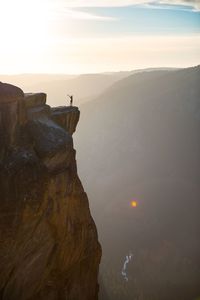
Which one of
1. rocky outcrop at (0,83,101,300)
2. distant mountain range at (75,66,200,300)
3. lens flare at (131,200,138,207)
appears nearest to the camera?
rocky outcrop at (0,83,101,300)

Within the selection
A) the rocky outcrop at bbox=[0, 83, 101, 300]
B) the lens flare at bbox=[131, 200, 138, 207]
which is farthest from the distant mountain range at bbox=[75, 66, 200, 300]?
the rocky outcrop at bbox=[0, 83, 101, 300]

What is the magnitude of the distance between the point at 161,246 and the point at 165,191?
33.4 meters

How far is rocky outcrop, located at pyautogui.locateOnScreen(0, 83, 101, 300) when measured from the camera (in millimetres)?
24797

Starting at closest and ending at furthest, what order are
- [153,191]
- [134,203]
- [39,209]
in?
[39,209]
[134,203]
[153,191]

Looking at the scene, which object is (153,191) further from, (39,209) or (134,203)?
(39,209)

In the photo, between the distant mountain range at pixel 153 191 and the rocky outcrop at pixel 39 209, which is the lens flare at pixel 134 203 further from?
the rocky outcrop at pixel 39 209

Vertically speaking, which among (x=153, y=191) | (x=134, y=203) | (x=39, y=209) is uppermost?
(x=39, y=209)

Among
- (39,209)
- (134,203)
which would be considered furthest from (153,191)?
(39,209)

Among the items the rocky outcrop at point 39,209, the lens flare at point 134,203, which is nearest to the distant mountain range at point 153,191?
the lens flare at point 134,203

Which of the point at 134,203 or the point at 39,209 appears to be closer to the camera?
the point at 39,209

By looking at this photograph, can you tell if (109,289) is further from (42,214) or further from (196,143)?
(196,143)

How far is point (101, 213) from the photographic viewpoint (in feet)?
486

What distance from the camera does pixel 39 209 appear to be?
85.7 ft

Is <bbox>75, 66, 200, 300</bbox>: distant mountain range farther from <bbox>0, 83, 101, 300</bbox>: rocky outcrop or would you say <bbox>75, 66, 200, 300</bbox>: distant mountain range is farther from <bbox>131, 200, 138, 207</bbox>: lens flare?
<bbox>0, 83, 101, 300</bbox>: rocky outcrop
